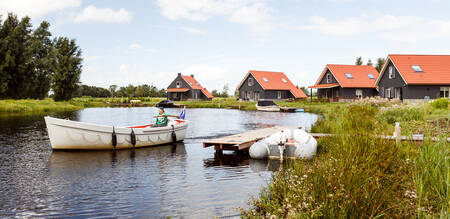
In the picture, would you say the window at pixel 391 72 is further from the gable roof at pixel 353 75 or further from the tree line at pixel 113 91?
the tree line at pixel 113 91

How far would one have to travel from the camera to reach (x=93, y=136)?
1409cm

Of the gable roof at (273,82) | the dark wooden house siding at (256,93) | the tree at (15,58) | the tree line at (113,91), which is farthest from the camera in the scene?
the tree line at (113,91)

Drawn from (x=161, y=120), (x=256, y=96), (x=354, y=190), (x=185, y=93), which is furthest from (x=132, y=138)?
(x=185, y=93)

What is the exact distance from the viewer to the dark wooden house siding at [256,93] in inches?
2236

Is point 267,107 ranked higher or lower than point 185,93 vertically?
lower

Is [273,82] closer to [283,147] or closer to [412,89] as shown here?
[412,89]

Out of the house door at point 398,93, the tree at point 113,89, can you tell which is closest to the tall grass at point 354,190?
the house door at point 398,93

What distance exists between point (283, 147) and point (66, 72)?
54.3 metres

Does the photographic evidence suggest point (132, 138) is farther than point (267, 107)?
No

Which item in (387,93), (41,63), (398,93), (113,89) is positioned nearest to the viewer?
(398,93)

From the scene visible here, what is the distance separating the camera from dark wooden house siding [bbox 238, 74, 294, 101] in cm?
5679

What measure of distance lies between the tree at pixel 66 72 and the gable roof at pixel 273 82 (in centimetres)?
2899

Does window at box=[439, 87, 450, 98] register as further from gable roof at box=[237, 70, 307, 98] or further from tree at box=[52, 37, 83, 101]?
tree at box=[52, 37, 83, 101]

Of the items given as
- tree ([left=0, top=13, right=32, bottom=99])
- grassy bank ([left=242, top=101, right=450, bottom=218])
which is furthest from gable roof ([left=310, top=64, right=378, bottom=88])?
tree ([left=0, top=13, right=32, bottom=99])
